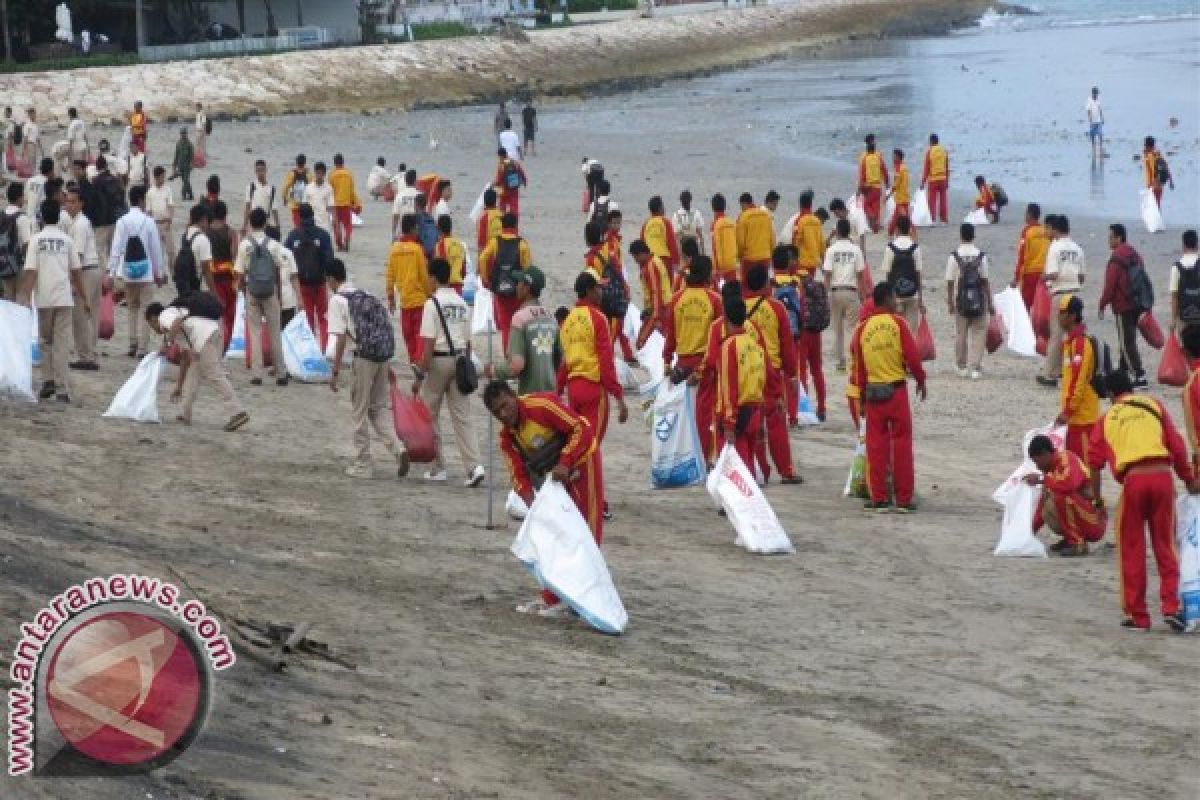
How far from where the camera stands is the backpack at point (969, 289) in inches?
774

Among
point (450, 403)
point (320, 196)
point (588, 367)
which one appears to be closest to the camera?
point (588, 367)

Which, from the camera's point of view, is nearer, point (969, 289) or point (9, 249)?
point (9, 249)

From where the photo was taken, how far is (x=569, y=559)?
11.2m

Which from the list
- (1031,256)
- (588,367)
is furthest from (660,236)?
(588,367)

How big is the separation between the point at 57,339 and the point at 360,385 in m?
3.02

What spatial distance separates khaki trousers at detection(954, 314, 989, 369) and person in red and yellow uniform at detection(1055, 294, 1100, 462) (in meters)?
5.60

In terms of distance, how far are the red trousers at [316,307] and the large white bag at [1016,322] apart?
656cm

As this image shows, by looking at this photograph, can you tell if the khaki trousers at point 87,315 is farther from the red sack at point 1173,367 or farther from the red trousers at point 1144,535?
the red trousers at point 1144,535

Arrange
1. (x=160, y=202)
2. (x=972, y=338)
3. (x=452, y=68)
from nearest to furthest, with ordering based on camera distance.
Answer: (x=972, y=338), (x=160, y=202), (x=452, y=68)

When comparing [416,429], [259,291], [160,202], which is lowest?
[416,429]

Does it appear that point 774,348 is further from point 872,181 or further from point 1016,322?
point 872,181

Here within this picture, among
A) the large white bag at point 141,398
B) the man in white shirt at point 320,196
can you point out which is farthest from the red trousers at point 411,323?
the man in white shirt at point 320,196

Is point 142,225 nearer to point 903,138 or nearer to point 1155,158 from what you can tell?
point 1155,158

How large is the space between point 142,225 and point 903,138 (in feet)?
111
